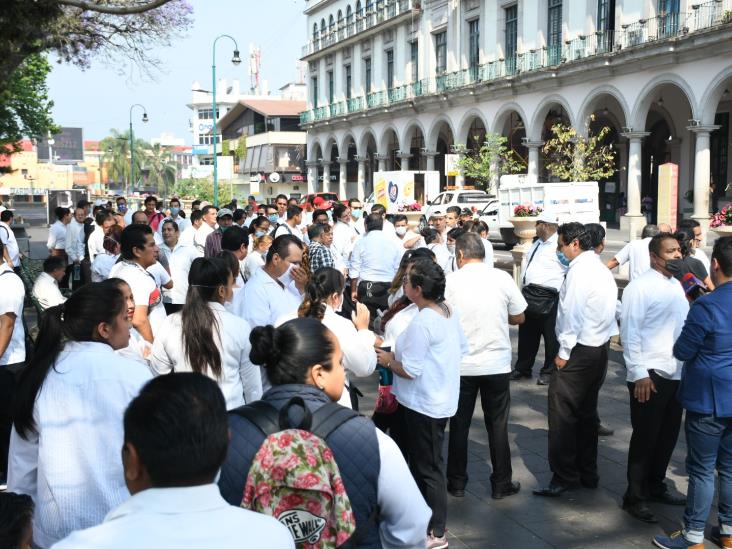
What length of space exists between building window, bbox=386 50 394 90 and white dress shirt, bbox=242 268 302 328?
41939 millimetres

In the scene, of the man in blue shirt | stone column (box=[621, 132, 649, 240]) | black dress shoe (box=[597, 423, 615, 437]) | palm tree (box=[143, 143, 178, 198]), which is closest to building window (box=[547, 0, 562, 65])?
stone column (box=[621, 132, 649, 240])

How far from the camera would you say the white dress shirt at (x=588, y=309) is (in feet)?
18.4

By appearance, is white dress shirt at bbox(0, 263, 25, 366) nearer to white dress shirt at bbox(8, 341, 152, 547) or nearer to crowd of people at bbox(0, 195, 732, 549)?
crowd of people at bbox(0, 195, 732, 549)

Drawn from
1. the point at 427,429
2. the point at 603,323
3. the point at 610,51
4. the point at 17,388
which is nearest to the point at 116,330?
the point at 17,388

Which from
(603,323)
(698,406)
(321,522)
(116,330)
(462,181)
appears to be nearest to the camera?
(321,522)

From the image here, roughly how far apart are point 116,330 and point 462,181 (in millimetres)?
34623

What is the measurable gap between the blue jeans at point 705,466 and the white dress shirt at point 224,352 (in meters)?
2.55

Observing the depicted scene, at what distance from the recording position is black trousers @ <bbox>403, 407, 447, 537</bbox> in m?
4.80

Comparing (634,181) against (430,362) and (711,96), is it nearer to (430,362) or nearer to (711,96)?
(711,96)

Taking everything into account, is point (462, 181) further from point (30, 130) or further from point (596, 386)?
point (596, 386)

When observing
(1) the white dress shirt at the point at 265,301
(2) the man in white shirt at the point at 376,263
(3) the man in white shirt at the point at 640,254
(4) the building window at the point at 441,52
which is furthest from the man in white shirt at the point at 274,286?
(4) the building window at the point at 441,52

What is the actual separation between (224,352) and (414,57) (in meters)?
41.1

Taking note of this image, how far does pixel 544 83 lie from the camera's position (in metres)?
32.1

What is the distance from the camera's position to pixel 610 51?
94.3 ft
